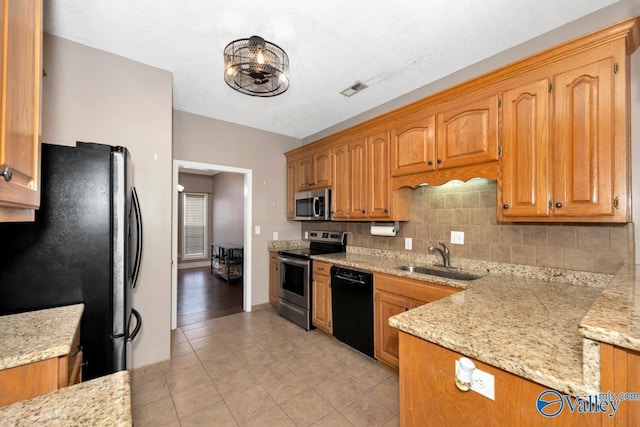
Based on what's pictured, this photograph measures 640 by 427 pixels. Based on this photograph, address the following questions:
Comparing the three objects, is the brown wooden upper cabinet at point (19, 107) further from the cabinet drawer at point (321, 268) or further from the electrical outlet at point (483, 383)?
the cabinet drawer at point (321, 268)

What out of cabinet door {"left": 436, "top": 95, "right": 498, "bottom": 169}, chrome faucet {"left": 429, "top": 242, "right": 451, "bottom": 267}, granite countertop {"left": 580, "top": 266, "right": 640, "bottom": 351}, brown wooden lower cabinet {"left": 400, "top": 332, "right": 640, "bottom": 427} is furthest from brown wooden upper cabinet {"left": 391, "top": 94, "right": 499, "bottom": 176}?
brown wooden lower cabinet {"left": 400, "top": 332, "right": 640, "bottom": 427}

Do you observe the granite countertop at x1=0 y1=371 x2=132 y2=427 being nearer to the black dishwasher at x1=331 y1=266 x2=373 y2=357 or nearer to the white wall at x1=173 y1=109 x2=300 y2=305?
the black dishwasher at x1=331 y1=266 x2=373 y2=357

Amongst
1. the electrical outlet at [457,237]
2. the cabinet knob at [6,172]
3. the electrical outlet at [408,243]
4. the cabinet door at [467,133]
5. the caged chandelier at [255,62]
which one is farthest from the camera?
the electrical outlet at [408,243]

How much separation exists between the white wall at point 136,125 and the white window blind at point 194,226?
17.9ft

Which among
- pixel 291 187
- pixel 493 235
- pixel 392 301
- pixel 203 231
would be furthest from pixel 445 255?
pixel 203 231

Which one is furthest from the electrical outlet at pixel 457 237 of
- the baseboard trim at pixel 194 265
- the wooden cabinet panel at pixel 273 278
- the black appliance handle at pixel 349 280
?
the baseboard trim at pixel 194 265

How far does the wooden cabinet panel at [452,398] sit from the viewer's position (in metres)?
0.83

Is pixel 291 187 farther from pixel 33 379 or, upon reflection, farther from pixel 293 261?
pixel 33 379

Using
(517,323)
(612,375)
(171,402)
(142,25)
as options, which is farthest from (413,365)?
(142,25)

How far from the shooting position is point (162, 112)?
248cm

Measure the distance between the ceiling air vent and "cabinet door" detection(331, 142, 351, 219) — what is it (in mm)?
561

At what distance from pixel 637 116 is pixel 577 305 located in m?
1.27

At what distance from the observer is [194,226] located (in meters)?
7.73

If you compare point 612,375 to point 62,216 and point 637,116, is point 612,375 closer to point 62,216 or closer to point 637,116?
point 637,116
